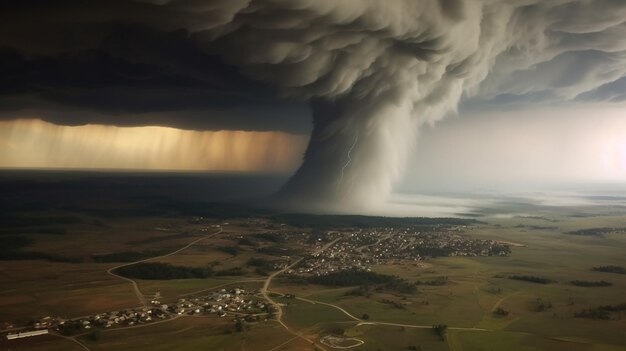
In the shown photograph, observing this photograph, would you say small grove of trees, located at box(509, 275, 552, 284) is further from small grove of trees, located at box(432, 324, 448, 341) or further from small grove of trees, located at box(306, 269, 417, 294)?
small grove of trees, located at box(432, 324, 448, 341)

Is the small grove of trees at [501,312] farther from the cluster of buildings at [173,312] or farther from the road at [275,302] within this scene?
the cluster of buildings at [173,312]

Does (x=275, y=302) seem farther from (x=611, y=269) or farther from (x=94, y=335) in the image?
(x=611, y=269)

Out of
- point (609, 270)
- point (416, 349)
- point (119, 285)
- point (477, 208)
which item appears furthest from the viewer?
point (477, 208)

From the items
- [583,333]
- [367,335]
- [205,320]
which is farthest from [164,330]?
[583,333]

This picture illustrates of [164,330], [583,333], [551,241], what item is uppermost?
[551,241]

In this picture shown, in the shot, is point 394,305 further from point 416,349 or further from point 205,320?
point 205,320

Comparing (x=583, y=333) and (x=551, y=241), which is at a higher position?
(x=551, y=241)

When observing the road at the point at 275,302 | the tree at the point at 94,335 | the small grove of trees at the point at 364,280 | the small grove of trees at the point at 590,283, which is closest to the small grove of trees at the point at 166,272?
the road at the point at 275,302

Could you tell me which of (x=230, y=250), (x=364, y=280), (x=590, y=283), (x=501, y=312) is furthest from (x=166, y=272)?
(x=590, y=283)

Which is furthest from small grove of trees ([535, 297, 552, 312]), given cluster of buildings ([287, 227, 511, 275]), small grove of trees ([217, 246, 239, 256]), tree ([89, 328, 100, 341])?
small grove of trees ([217, 246, 239, 256])
